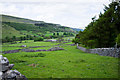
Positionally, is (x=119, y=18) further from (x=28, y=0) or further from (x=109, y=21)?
(x=28, y=0)

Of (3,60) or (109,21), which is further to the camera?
(109,21)

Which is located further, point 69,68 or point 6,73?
point 69,68

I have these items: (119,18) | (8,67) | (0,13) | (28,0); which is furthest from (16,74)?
(119,18)

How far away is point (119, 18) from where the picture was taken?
22.6 metres

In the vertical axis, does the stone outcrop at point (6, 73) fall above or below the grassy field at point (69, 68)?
above

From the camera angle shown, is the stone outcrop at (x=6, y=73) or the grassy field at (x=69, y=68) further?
the grassy field at (x=69, y=68)

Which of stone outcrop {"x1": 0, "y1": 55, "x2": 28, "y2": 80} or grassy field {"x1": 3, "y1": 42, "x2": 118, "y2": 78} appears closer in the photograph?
stone outcrop {"x1": 0, "y1": 55, "x2": 28, "y2": 80}

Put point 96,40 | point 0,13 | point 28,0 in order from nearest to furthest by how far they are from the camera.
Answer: point 0,13 → point 28,0 → point 96,40

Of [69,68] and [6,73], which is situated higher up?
[6,73]

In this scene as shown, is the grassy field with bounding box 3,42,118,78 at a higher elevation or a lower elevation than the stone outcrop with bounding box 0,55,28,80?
lower

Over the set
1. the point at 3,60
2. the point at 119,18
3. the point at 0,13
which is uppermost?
the point at 119,18

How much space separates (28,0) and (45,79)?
11.6 m

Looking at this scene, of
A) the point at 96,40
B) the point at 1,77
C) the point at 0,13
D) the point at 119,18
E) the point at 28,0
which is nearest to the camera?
the point at 1,77

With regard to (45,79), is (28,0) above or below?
above
